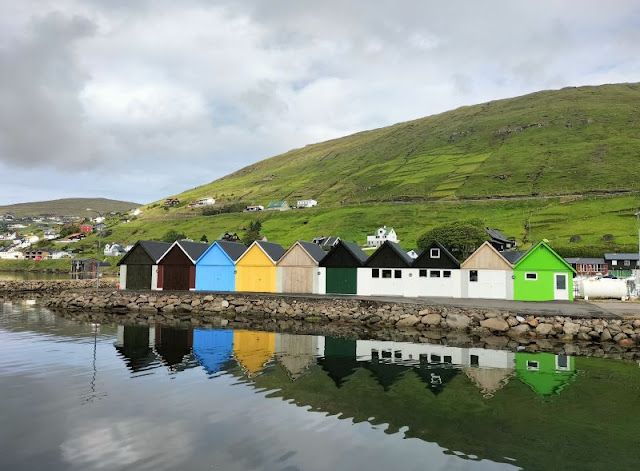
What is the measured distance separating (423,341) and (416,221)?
12561 centimetres

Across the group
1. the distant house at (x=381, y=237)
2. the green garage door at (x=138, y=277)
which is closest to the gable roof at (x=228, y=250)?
the green garage door at (x=138, y=277)

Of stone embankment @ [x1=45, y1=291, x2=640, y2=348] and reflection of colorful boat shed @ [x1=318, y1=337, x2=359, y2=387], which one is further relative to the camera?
stone embankment @ [x1=45, y1=291, x2=640, y2=348]

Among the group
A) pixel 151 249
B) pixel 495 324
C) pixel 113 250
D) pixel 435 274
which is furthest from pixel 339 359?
pixel 113 250

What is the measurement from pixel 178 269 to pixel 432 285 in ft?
117

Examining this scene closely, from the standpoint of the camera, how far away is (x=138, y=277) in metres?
67.2

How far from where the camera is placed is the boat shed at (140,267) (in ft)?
218

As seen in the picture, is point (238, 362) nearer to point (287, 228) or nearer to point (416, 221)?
point (416, 221)

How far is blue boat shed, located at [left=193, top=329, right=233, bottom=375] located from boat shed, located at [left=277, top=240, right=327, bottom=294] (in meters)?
20.2

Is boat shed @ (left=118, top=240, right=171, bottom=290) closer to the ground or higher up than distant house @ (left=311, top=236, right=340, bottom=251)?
closer to the ground

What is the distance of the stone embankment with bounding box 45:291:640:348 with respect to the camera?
39562 mm

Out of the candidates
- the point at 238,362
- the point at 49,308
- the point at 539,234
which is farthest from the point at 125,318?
the point at 539,234

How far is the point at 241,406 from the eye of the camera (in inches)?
795

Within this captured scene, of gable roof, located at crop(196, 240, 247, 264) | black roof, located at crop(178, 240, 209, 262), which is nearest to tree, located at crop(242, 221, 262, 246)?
black roof, located at crop(178, 240, 209, 262)

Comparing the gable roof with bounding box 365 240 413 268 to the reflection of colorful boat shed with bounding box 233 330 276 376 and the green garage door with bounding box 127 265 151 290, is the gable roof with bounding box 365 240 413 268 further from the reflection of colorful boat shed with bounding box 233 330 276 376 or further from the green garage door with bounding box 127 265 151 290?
the green garage door with bounding box 127 265 151 290
